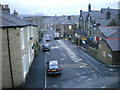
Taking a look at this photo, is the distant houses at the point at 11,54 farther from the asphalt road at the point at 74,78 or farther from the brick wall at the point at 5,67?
the asphalt road at the point at 74,78

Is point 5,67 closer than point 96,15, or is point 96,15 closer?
point 5,67

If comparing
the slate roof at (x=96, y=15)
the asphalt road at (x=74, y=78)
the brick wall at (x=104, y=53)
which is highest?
the slate roof at (x=96, y=15)

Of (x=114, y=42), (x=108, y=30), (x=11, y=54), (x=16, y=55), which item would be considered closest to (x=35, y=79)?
(x=16, y=55)

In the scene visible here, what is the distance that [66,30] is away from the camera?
56.0 metres

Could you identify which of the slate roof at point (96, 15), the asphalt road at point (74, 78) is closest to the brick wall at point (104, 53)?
the asphalt road at point (74, 78)

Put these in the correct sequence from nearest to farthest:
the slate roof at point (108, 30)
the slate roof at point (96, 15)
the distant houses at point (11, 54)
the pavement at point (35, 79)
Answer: the distant houses at point (11, 54) < the pavement at point (35, 79) < the slate roof at point (108, 30) < the slate roof at point (96, 15)

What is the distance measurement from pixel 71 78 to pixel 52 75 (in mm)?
2274

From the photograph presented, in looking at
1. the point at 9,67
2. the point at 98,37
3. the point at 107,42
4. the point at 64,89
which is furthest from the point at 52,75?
the point at 98,37

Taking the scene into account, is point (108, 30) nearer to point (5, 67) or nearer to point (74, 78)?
point (74, 78)

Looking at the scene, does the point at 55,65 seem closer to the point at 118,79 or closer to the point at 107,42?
the point at 118,79

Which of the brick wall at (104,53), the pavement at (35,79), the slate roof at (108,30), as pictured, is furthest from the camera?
the slate roof at (108,30)

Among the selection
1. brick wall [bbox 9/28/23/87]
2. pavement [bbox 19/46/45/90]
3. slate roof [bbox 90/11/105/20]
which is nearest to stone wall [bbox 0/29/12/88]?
brick wall [bbox 9/28/23/87]

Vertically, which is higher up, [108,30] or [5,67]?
Answer: [108,30]

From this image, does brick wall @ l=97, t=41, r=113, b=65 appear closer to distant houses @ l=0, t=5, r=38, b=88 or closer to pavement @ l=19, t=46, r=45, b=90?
pavement @ l=19, t=46, r=45, b=90
